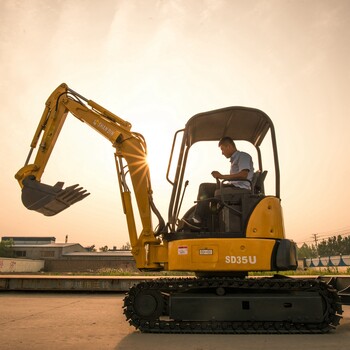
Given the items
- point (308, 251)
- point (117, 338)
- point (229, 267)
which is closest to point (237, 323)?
point (229, 267)

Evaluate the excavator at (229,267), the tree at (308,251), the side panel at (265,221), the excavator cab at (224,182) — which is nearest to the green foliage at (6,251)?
the excavator at (229,267)

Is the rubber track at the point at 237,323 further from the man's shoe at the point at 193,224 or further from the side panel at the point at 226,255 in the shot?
the man's shoe at the point at 193,224

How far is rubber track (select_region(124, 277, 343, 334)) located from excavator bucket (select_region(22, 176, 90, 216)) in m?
2.67

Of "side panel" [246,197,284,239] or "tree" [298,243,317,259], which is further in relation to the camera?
"tree" [298,243,317,259]

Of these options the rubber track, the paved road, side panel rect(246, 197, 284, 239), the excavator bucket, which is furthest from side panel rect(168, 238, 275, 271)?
the excavator bucket

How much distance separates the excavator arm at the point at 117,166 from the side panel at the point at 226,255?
52.4 inches

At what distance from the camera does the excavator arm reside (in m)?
6.85

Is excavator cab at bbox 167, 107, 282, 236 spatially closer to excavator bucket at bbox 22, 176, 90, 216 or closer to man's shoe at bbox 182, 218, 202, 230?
man's shoe at bbox 182, 218, 202, 230

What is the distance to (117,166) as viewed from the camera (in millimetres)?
7273

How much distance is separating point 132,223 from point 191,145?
186 cm

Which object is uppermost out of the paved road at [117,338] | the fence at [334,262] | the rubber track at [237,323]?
the fence at [334,262]

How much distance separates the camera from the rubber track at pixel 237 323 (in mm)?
5023

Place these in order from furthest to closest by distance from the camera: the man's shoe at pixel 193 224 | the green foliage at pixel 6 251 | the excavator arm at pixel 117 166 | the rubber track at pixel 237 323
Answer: the green foliage at pixel 6 251 < the excavator arm at pixel 117 166 < the man's shoe at pixel 193 224 < the rubber track at pixel 237 323

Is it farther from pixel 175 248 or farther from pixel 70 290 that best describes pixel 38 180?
pixel 70 290
